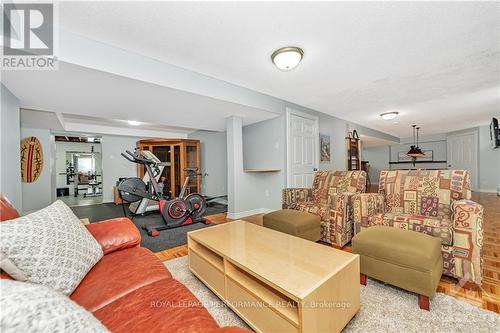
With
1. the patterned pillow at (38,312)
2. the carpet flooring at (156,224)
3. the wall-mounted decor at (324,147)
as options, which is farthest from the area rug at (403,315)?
the wall-mounted decor at (324,147)

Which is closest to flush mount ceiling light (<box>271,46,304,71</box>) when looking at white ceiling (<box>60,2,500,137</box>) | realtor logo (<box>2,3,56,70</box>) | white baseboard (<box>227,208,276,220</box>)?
white ceiling (<box>60,2,500,137</box>)

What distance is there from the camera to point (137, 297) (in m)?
0.95

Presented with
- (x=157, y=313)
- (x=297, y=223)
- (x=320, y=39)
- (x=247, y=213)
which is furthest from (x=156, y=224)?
(x=320, y=39)

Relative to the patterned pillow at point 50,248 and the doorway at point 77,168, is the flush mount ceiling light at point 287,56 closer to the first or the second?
the patterned pillow at point 50,248

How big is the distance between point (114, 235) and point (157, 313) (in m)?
0.88

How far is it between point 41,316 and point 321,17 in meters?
2.36

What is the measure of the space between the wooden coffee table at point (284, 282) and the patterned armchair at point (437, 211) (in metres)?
1.01

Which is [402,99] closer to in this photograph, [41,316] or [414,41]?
[414,41]

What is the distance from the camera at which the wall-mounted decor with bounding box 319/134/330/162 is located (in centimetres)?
496

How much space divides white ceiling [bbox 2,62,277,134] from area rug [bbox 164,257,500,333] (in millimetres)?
2451

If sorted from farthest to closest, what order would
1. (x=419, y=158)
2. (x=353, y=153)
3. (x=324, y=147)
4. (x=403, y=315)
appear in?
(x=419, y=158) → (x=353, y=153) → (x=324, y=147) → (x=403, y=315)

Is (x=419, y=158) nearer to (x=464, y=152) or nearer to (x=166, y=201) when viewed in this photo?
(x=464, y=152)

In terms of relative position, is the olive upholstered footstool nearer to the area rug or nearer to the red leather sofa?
the area rug

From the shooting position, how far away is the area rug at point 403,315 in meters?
1.24
